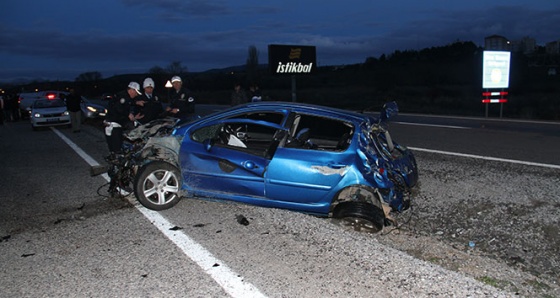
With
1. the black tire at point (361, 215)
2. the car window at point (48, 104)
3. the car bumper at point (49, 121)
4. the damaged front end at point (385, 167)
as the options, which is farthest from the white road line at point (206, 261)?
the car window at point (48, 104)

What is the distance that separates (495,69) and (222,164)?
1568 centimetres

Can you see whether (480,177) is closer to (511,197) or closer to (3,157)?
(511,197)

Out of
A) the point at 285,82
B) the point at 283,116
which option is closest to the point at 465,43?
the point at 285,82

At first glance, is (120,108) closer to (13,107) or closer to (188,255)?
(188,255)

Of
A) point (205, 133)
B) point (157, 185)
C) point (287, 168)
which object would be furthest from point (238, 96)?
point (287, 168)

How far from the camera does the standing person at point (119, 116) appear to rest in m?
8.01

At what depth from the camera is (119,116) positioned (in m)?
8.04

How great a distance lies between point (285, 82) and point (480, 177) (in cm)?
8941

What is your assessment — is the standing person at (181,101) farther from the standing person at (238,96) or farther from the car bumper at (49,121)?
the car bumper at (49,121)

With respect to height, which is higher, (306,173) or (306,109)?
(306,109)

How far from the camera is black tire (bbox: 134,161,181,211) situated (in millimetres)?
5562

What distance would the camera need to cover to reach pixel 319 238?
462 centimetres

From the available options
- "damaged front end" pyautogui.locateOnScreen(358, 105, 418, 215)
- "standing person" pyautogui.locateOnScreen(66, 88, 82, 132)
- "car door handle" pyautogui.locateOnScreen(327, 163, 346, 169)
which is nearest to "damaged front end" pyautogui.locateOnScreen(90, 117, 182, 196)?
"car door handle" pyautogui.locateOnScreen(327, 163, 346, 169)

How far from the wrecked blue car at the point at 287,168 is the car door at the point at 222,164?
0.01 m
